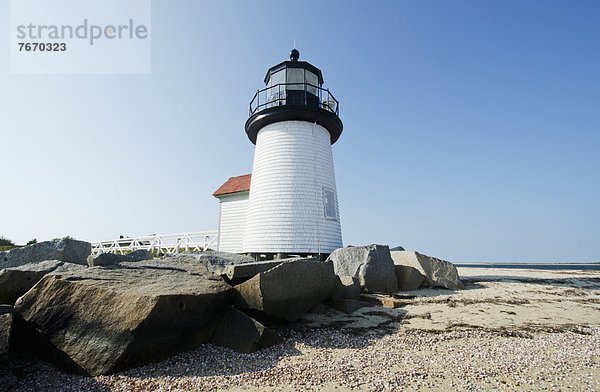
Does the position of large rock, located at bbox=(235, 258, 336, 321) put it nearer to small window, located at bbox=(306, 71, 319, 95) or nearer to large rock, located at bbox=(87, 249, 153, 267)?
large rock, located at bbox=(87, 249, 153, 267)

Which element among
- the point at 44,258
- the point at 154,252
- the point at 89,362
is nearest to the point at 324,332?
the point at 89,362

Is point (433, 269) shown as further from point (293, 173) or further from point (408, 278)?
point (293, 173)

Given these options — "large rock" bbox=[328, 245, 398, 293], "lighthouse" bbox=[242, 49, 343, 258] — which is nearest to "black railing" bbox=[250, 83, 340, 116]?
"lighthouse" bbox=[242, 49, 343, 258]

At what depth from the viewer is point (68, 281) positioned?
492 cm

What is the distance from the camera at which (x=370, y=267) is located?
32.8 ft

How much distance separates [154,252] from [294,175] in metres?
14.8

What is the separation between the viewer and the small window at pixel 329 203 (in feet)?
49.3

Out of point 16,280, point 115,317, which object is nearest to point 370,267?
point 115,317

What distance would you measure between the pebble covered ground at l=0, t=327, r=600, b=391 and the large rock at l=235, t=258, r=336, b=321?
748mm

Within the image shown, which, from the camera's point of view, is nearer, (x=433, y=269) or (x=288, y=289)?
(x=288, y=289)

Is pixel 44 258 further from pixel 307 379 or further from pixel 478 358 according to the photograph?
pixel 478 358

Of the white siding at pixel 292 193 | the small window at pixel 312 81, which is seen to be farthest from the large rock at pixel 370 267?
the small window at pixel 312 81

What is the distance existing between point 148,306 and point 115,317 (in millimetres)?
492

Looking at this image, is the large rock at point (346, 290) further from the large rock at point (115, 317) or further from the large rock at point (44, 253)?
the large rock at point (44, 253)
